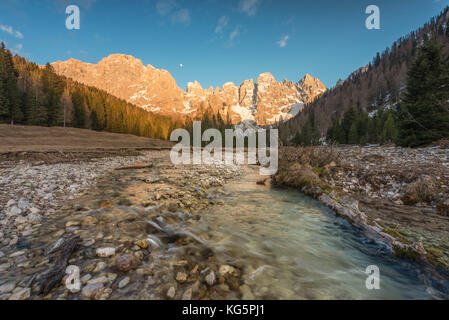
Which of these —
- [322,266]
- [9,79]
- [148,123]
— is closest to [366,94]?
[148,123]

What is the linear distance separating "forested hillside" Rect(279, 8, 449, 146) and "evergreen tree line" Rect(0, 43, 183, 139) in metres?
61.8

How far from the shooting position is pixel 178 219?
5062 mm

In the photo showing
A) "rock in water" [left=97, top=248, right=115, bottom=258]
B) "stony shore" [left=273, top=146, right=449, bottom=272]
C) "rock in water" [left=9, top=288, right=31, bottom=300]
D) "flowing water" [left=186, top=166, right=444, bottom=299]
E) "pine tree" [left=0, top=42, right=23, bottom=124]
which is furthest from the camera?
"pine tree" [left=0, top=42, right=23, bottom=124]

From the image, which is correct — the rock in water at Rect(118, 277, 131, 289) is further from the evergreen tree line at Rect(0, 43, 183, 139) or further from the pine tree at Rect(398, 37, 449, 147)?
the evergreen tree line at Rect(0, 43, 183, 139)

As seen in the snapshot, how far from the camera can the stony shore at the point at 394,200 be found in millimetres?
3928

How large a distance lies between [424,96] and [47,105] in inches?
3050

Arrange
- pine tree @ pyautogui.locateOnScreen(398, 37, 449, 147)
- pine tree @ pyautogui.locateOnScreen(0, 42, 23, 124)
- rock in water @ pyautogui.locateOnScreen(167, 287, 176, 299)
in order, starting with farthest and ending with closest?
1. pine tree @ pyautogui.locateOnScreen(0, 42, 23, 124)
2. pine tree @ pyautogui.locateOnScreen(398, 37, 449, 147)
3. rock in water @ pyautogui.locateOnScreen(167, 287, 176, 299)

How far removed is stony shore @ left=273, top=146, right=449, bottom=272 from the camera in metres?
3.93

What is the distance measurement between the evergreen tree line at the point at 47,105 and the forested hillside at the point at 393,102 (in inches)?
2435

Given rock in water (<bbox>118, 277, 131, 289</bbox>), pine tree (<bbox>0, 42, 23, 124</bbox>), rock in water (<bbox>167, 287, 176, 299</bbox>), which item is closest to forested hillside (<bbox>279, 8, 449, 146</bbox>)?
rock in water (<bbox>167, 287, 176, 299</bbox>)

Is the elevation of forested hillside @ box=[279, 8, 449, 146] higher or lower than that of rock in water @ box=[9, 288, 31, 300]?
higher
